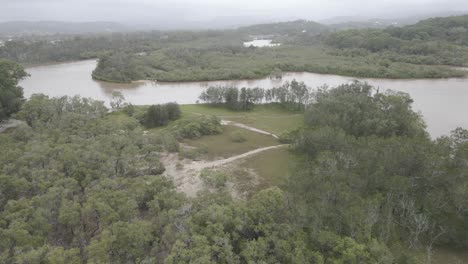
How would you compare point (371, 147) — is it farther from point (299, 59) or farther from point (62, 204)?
point (299, 59)

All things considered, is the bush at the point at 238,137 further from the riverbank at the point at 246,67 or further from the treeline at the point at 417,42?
the treeline at the point at 417,42

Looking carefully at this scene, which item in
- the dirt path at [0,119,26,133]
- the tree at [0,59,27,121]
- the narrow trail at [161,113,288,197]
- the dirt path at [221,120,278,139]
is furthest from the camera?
the dirt path at [221,120,278,139]

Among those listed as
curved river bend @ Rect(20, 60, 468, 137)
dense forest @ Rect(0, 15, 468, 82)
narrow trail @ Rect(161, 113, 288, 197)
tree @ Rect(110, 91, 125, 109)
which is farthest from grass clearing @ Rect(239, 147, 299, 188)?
dense forest @ Rect(0, 15, 468, 82)

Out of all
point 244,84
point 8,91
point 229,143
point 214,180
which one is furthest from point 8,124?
point 244,84

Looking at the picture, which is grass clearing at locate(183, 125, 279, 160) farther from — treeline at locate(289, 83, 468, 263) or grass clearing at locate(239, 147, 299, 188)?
treeline at locate(289, 83, 468, 263)

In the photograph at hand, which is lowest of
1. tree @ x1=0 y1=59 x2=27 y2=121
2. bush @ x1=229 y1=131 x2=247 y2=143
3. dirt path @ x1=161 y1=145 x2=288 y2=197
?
dirt path @ x1=161 y1=145 x2=288 y2=197
